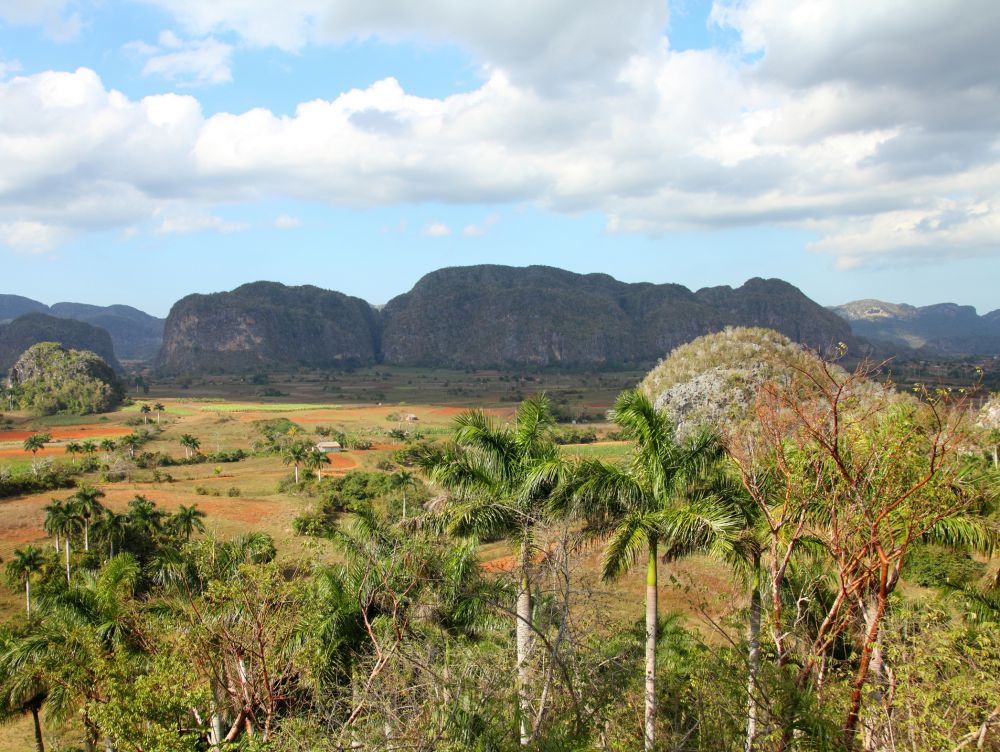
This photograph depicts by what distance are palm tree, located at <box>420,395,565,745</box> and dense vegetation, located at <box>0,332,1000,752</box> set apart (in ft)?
0.17

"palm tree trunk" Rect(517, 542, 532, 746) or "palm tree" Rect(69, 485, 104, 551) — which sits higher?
"palm tree trunk" Rect(517, 542, 532, 746)

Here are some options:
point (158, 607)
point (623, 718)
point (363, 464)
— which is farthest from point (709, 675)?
point (363, 464)

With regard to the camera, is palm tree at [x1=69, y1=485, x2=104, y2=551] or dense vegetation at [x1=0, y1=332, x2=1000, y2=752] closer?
dense vegetation at [x1=0, y1=332, x2=1000, y2=752]

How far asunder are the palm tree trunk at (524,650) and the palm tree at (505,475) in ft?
0.06

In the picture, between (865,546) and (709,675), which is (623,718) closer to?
(709,675)

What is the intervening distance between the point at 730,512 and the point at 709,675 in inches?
99.4

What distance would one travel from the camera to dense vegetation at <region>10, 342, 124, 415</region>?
119 meters

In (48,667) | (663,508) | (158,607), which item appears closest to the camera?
(663,508)

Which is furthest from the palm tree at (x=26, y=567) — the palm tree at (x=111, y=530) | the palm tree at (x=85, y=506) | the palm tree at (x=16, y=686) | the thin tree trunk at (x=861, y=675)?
the thin tree trunk at (x=861, y=675)

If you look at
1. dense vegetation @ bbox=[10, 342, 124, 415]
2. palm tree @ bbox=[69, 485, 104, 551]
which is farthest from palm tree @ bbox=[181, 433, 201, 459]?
dense vegetation @ bbox=[10, 342, 124, 415]

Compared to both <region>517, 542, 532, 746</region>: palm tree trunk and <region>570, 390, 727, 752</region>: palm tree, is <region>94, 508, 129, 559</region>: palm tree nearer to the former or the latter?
<region>517, 542, 532, 746</region>: palm tree trunk

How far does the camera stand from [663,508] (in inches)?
476

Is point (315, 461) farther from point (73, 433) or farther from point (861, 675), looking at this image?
point (861, 675)

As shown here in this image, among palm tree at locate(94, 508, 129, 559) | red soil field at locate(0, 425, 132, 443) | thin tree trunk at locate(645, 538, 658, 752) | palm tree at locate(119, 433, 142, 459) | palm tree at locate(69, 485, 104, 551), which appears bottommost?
red soil field at locate(0, 425, 132, 443)
